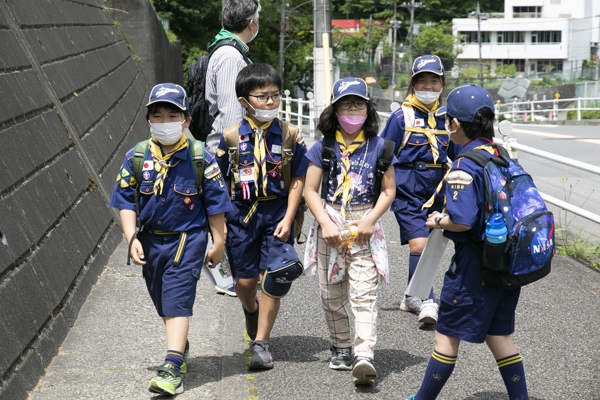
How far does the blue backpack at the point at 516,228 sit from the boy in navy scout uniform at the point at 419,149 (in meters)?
1.85

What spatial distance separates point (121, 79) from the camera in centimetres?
1198

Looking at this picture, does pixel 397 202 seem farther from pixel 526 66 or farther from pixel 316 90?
pixel 526 66

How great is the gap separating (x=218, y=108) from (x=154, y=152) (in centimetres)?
153

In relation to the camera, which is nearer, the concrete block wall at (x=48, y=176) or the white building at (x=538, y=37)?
the concrete block wall at (x=48, y=176)

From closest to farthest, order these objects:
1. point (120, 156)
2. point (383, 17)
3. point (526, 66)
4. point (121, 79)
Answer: point (120, 156)
point (121, 79)
point (526, 66)
point (383, 17)

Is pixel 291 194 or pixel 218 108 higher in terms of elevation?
pixel 218 108

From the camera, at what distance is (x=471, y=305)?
415 cm

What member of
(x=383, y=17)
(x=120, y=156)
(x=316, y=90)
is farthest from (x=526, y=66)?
(x=120, y=156)

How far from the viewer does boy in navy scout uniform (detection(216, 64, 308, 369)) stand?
5.08 metres

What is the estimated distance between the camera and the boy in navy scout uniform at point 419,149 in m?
5.98

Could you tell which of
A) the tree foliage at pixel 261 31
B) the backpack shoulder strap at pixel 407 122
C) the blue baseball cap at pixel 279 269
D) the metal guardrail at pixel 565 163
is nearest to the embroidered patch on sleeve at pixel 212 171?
the blue baseball cap at pixel 279 269

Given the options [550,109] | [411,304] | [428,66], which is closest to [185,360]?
[411,304]

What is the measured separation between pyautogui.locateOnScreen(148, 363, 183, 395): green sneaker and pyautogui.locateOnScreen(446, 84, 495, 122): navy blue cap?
1943 mm

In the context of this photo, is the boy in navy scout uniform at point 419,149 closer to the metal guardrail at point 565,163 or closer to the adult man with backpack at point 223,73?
the adult man with backpack at point 223,73
